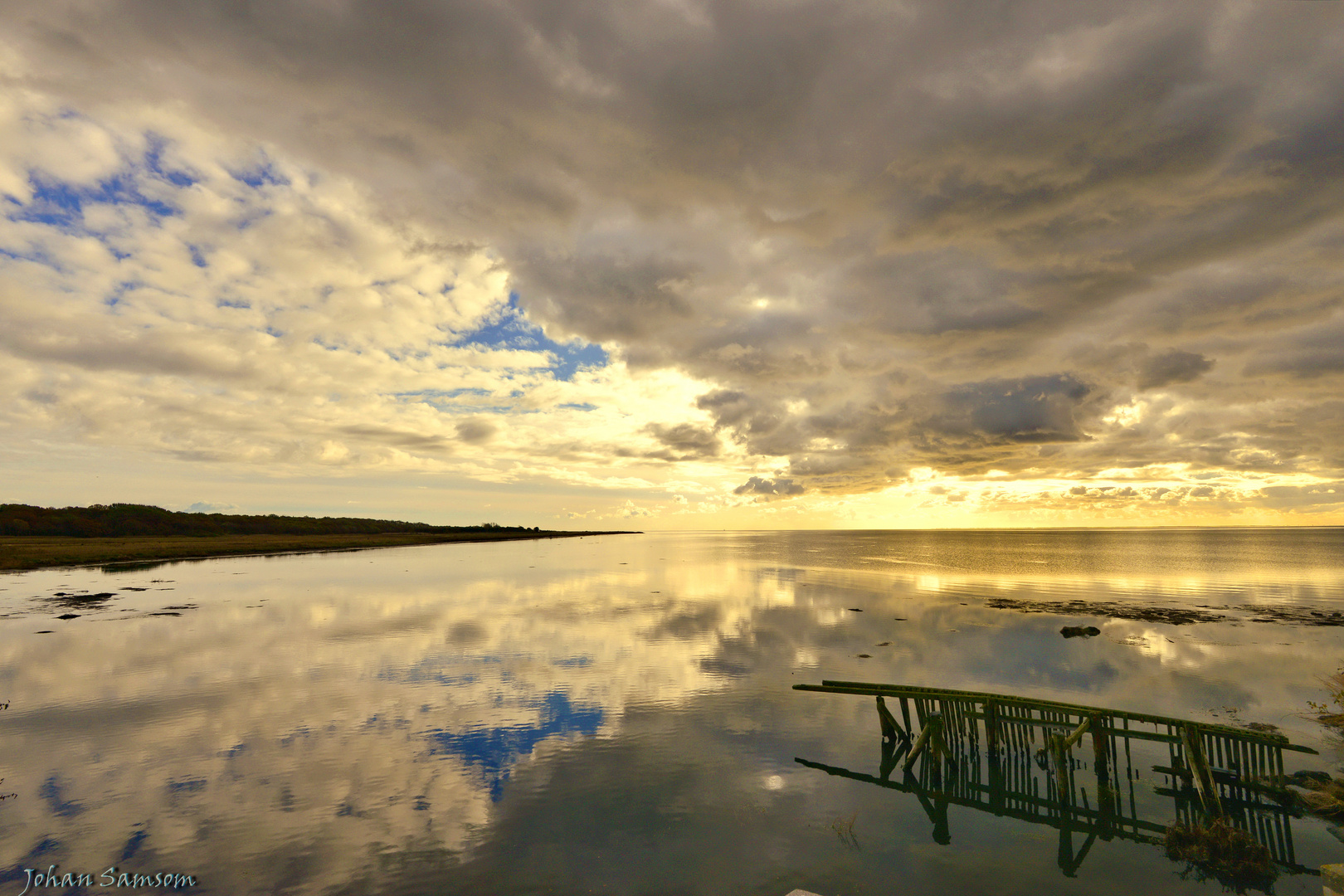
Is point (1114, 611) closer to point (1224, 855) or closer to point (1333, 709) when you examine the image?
point (1333, 709)

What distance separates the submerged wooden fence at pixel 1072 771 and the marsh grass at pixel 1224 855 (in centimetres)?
68

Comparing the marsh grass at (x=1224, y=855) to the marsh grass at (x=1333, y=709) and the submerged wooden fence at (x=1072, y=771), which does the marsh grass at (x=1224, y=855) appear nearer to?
the submerged wooden fence at (x=1072, y=771)

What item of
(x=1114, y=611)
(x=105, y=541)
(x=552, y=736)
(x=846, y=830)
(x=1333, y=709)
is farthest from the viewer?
(x=105, y=541)

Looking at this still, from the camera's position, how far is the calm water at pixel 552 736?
15.4 m

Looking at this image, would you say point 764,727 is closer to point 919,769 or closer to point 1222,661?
point 919,769

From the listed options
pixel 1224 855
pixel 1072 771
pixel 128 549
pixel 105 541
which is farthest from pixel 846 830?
pixel 105 541

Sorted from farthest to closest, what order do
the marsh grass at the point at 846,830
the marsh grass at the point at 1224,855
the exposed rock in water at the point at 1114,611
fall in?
the exposed rock in water at the point at 1114,611 < the marsh grass at the point at 846,830 < the marsh grass at the point at 1224,855

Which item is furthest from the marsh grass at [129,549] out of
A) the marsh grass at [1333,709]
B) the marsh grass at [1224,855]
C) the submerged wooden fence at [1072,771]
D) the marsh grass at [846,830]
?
the marsh grass at [1333,709]

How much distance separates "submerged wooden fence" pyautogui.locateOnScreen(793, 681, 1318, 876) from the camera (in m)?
17.7

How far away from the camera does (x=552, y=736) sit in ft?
80.4

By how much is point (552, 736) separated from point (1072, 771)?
19.5 metres

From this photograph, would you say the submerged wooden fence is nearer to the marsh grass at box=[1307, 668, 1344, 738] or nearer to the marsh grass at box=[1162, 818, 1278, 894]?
the marsh grass at box=[1162, 818, 1278, 894]

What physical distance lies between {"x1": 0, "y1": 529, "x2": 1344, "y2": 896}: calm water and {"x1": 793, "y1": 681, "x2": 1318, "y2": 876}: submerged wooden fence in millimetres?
544

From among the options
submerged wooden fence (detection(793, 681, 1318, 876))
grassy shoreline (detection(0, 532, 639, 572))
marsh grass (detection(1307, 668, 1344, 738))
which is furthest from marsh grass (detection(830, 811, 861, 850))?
grassy shoreline (detection(0, 532, 639, 572))
